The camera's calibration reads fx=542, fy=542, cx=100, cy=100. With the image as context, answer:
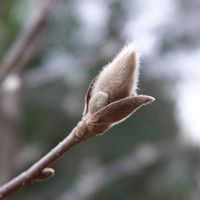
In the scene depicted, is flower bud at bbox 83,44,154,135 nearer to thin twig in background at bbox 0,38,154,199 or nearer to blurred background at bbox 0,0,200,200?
thin twig in background at bbox 0,38,154,199

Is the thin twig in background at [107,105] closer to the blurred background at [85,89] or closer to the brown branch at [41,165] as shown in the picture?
the brown branch at [41,165]

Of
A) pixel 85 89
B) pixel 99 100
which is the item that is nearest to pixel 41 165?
pixel 99 100

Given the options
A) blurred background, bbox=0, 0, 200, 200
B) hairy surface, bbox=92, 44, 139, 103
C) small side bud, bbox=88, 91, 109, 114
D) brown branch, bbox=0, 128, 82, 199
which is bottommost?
blurred background, bbox=0, 0, 200, 200

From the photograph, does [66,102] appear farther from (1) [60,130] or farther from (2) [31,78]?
(2) [31,78]

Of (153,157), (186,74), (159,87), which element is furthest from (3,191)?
(159,87)

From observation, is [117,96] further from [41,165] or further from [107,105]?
[41,165]

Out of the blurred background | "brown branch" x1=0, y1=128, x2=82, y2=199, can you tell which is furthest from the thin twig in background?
the blurred background
